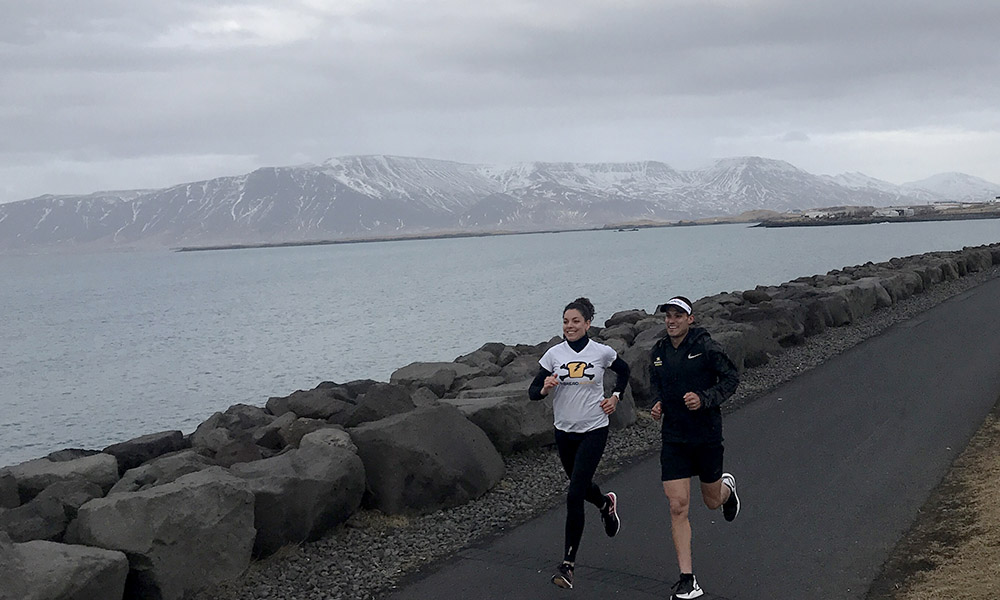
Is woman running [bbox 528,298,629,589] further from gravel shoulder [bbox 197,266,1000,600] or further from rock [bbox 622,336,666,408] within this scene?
rock [bbox 622,336,666,408]

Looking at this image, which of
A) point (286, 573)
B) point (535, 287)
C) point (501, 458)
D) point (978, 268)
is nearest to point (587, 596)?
point (286, 573)

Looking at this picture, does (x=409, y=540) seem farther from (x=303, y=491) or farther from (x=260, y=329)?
(x=260, y=329)

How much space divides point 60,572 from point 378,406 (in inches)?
208

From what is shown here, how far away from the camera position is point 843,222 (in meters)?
199

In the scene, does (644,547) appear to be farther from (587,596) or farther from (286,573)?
(286,573)

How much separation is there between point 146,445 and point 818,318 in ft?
46.2

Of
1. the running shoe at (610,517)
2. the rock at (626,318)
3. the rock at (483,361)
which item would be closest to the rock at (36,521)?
the running shoe at (610,517)

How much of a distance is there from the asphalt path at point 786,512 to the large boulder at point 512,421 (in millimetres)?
1168

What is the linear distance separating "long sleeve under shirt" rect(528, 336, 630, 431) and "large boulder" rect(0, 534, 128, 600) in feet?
9.97

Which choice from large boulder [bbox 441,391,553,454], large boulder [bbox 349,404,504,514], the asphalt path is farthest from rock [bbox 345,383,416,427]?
the asphalt path

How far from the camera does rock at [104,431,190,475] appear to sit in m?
14.0

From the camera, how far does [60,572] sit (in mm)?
5898

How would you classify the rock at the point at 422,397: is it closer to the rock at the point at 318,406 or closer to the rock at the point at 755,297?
the rock at the point at 318,406

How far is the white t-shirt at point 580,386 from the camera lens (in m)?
6.59
